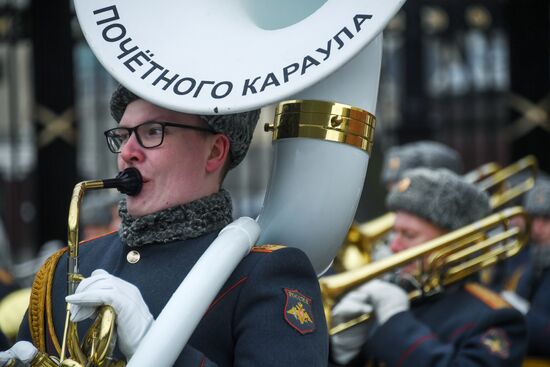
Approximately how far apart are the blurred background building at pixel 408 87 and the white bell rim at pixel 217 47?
13.9 ft

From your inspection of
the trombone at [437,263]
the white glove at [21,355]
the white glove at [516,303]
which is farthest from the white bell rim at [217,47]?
the white glove at [516,303]

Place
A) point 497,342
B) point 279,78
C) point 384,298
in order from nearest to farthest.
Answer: point 279,78, point 497,342, point 384,298

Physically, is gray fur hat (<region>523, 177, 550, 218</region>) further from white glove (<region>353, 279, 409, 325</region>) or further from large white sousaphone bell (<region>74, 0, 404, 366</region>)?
large white sousaphone bell (<region>74, 0, 404, 366</region>)

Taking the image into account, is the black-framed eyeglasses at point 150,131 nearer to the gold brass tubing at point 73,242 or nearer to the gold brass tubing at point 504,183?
the gold brass tubing at point 73,242

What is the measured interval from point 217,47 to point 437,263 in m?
1.83

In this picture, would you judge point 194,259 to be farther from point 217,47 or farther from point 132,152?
point 217,47

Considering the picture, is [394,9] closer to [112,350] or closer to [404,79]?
[112,350]

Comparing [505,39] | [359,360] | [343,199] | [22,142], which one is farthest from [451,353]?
[22,142]

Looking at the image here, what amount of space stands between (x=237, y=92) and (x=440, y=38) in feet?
17.5

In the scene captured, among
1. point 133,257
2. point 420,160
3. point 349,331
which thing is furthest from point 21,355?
point 420,160

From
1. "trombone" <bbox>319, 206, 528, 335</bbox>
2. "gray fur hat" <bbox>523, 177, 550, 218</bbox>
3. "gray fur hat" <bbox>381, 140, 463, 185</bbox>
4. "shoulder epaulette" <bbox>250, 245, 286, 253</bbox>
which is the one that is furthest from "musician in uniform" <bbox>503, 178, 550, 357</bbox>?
"shoulder epaulette" <bbox>250, 245, 286, 253</bbox>

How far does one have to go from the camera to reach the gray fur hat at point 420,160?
5645 millimetres

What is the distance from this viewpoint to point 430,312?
3.92 m

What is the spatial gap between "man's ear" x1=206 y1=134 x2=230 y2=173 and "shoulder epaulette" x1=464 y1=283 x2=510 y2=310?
1.55m
